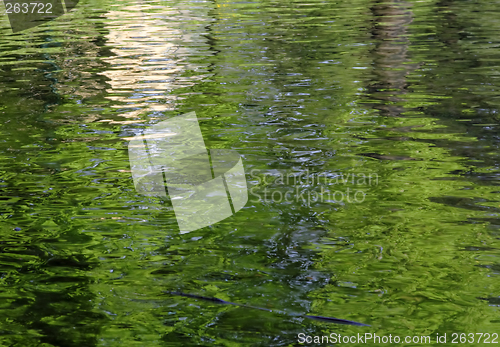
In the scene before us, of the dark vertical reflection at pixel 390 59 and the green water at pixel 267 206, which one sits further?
the dark vertical reflection at pixel 390 59

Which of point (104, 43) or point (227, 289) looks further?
point (104, 43)

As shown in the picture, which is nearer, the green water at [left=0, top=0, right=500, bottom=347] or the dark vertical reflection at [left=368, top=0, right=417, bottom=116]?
the green water at [left=0, top=0, right=500, bottom=347]

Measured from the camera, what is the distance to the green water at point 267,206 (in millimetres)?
2930

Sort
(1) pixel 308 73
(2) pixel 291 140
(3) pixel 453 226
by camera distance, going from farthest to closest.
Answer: (1) pixel 308 73 → (2) pixel 291 140 → (3) pixel 453 226

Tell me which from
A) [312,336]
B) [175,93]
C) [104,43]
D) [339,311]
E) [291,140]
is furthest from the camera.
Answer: [104,43]

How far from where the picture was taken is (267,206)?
4262 mm

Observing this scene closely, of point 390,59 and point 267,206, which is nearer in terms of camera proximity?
point 267,206

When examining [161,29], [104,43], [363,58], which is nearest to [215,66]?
[363,58]

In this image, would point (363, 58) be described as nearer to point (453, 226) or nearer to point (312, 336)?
point (453, 226)

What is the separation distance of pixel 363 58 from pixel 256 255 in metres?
6.93

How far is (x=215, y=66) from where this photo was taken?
9492 millimetres

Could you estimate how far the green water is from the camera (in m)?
2.93

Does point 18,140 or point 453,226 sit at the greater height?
point 18,140

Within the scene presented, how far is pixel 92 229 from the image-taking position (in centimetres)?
393
